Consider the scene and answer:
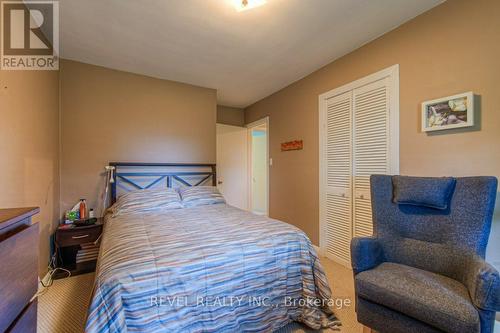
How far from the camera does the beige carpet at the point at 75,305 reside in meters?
1.64

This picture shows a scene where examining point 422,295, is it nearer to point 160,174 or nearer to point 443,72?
point 443,72

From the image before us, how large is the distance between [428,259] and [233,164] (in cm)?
353

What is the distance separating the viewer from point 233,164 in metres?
4.63

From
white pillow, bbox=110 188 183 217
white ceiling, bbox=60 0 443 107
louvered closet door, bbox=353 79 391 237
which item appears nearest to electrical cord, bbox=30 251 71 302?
white pillow, bbox=110 188 183 217

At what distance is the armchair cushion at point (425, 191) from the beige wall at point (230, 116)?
365 centimetres

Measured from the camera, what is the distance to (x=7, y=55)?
1696 millimetres

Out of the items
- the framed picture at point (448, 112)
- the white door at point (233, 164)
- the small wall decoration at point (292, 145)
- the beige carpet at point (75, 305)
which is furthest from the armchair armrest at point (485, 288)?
the white door at point (233, 164)

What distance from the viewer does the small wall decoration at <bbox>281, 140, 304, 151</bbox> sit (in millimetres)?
3485

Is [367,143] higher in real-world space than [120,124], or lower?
lower

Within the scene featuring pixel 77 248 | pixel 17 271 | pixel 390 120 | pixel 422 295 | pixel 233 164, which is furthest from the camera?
pixel 233 164

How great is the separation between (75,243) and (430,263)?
3.37 metres

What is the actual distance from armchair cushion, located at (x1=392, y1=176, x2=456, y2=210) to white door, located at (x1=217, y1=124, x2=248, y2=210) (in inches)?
124

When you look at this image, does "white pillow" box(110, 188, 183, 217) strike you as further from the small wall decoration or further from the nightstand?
the small wall decoration

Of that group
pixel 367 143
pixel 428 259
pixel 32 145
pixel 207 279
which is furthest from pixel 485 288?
pixel 32 145
